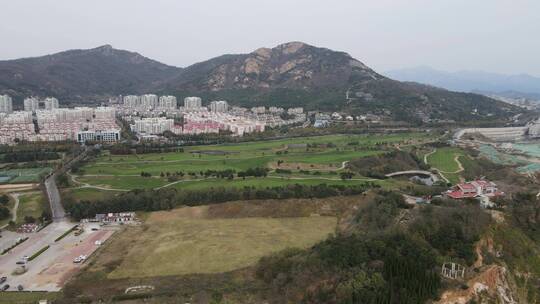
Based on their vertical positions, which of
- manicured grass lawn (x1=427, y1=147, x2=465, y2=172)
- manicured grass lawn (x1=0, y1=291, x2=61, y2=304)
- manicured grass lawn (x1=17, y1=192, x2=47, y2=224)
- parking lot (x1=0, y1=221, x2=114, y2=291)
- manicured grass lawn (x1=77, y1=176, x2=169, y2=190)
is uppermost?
manicured grass lawn (x1=427, y1=147, x2=465, y2=172)

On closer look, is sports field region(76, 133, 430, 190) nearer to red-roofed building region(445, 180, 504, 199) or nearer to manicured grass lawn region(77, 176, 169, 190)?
manicured grass lawn region(77, 176, 169, 190)

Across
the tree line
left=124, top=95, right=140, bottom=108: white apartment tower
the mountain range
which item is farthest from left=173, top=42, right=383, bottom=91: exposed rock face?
the tree line

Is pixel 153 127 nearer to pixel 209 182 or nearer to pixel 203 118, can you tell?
pixel 203 118

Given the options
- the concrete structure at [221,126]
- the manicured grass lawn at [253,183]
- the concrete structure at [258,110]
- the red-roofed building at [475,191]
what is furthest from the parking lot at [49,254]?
the concrete structure at [258,110]

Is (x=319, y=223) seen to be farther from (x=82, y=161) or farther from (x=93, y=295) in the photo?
(x=82, y=161)

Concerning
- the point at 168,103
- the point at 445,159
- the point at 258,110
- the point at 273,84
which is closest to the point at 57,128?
the point at 168,103

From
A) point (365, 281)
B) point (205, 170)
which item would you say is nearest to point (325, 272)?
point (365, 281)
